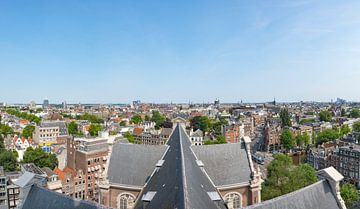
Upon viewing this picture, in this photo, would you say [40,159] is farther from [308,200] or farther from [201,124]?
[201,124]

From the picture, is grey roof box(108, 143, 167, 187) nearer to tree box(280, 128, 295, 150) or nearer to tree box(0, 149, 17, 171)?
tree box(0, 149, 17, 171)

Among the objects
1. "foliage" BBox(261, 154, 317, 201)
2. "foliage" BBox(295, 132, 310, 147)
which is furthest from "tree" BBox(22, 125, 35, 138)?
"foliage" BBox(261, 154, 317, 201)

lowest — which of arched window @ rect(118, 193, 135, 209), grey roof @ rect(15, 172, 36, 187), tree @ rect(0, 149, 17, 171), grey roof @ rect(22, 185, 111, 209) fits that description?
tree @ rect(0, 149, 17, 171)

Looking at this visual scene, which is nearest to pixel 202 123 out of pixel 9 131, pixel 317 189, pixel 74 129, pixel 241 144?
pixel 74 129

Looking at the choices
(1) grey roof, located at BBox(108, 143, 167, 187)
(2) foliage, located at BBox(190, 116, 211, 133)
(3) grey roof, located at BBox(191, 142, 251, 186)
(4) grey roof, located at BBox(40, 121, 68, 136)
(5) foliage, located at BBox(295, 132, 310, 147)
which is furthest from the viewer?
(2) foliage, located at BBox(190, 116, 211, 133)

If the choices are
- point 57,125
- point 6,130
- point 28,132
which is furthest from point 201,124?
point 6,130

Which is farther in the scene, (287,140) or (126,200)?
(287,140)

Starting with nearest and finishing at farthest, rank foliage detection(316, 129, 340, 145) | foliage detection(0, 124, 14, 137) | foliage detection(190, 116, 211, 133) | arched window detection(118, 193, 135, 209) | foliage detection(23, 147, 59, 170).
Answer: arched window detection(118, 193, 135, 209) < foliage detection(23, 147, 59, 170) < foliage detection(316, 129, 340, 145) < foliage detection(0, 124, 14, 137) < foliage detection(190, 116, 211, 133)
